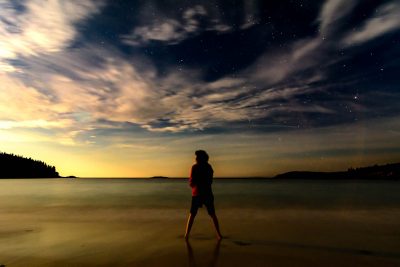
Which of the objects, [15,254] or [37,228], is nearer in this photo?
[15,254]

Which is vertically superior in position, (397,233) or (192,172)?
(192,172)

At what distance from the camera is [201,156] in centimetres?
943

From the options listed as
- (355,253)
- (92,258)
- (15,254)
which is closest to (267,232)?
(355,253)

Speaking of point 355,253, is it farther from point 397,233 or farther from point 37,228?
point 37,228

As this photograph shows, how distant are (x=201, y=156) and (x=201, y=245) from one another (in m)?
2.38

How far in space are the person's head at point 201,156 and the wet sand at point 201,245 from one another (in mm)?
2216

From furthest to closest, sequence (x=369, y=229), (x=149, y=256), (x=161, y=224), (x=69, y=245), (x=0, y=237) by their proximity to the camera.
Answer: (x=161, y=224) → (x=369, y=229) → (x=0, y=237) → (x=69, y=245) → (x=149, y=256)

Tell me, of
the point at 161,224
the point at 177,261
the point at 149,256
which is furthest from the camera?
the point at 161,224

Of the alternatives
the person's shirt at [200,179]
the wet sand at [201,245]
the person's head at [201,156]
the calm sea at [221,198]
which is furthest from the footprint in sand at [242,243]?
the calm sea at [221,198]

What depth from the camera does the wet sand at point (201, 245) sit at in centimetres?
712

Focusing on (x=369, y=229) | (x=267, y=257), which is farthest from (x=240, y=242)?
(x=369, y=229)

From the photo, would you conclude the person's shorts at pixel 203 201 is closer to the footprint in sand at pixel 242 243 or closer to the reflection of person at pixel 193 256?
the reflection of person at pixel 193 256

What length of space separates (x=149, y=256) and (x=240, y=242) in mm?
2692

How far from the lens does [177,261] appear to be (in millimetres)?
7066
